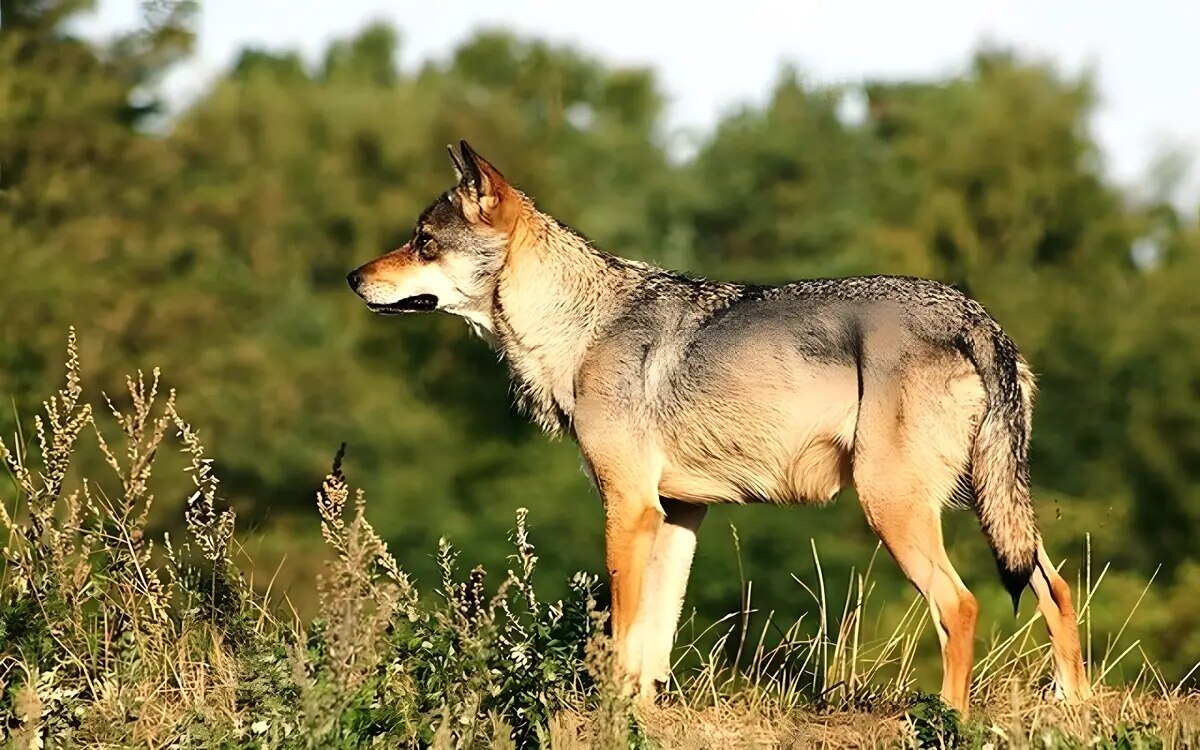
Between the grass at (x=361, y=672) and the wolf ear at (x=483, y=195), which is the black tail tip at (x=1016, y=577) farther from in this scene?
the wolf ear at (x=483, y=195)

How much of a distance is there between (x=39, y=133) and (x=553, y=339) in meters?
25.3

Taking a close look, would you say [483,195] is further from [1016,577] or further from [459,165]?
[1016,577]

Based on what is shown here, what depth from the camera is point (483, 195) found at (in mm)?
8477

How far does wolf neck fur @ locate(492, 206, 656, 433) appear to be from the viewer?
8.20m

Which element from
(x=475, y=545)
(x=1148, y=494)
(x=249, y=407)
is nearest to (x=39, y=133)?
(x=249, y=407)

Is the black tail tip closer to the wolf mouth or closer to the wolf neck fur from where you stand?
the wolf neck fur

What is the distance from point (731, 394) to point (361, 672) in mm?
2278

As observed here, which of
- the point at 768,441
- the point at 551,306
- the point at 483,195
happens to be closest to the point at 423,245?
the point at 483,195

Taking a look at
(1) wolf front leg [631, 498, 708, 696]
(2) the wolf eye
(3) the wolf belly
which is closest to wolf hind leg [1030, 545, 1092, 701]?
(3) the wolf belly

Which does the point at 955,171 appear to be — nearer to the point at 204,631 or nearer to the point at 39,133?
the point at 39,133

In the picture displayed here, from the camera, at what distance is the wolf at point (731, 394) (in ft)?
23.8

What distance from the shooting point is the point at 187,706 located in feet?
22.7

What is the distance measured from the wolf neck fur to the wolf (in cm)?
1

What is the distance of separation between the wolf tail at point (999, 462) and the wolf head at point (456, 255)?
2417 millimetres
